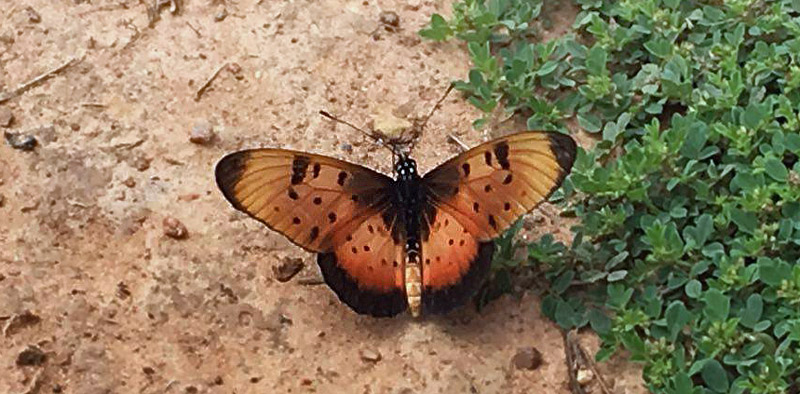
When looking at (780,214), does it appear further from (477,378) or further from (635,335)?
(477,378)

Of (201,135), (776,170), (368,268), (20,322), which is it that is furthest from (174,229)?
(776,170)

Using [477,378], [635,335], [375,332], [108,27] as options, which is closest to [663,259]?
[635,335]

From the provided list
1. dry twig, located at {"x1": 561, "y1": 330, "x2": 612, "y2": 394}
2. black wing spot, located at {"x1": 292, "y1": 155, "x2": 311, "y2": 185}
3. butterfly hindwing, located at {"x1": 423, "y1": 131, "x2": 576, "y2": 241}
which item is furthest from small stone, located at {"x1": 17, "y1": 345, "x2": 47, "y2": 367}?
dry twig, located at {"x1": 561, "y1": 330, "x2": 612, "y2": 394}

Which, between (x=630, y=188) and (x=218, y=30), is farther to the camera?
(x=218, y=30)

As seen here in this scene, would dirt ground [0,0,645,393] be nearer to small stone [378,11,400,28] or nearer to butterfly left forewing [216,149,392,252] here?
small stone [378,11,400,28]

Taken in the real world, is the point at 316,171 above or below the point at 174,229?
above

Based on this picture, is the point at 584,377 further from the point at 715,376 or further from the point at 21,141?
the point at 21,141

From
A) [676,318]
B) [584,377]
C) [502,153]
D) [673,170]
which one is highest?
[502,153]
